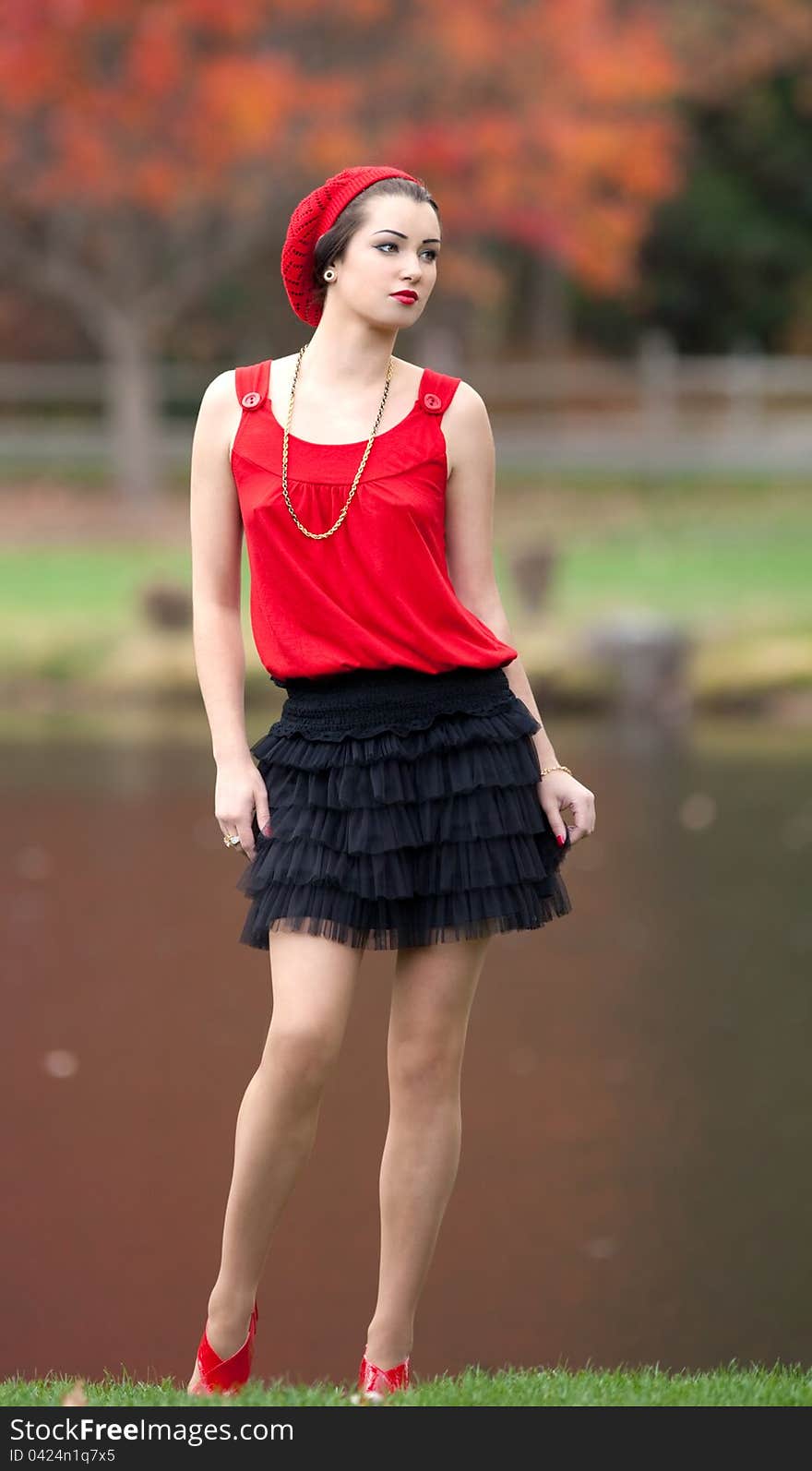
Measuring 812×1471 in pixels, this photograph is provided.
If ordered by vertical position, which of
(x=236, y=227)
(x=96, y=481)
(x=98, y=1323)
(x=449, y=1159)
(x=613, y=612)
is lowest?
(x=98, y=1323)

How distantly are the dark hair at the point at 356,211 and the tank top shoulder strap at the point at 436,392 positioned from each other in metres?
0.21

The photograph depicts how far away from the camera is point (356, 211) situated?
2896mm

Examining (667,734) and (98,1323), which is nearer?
(98,1323)

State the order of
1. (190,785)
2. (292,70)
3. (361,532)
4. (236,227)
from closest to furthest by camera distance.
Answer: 1. (361,532)
2. (190,785)
3. (292,70)
4. (236,227)

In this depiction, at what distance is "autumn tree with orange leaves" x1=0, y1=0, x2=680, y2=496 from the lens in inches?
700

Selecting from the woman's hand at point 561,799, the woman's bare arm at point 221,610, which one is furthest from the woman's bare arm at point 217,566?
the woman's hand at point 561,799

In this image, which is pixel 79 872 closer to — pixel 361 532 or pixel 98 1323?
pixel 98 1323

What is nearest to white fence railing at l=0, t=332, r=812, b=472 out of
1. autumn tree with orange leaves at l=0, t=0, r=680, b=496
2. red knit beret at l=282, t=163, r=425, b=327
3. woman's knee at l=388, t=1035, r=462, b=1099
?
autumn tree with orange leaves at l=0, t=0, r=680, b=496

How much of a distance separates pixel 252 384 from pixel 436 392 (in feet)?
0.83

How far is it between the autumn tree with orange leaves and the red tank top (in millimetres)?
15408

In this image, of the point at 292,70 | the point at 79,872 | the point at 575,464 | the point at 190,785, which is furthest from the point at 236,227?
the point at 79,872
